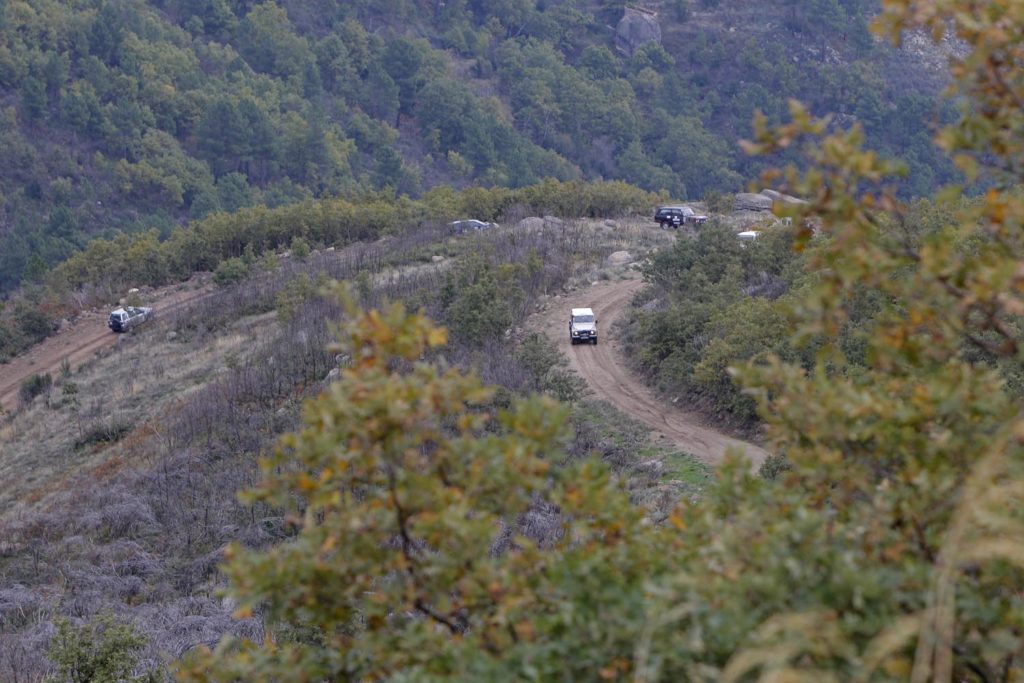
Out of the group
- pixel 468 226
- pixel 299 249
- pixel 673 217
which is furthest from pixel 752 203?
pixel 299 249

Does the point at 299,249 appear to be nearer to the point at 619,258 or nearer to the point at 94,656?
the point at 619,258

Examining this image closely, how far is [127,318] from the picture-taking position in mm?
37906

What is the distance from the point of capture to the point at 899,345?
4109mm

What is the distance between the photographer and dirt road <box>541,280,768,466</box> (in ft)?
64.1

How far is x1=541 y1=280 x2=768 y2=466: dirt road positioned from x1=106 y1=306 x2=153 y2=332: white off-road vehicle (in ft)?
48.7

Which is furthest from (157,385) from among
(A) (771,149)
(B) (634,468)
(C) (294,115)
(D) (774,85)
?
(D) (774,85)

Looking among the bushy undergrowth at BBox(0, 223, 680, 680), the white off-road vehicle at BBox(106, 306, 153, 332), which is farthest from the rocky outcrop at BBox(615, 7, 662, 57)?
the white off-road vehicle at BBox(106, 306, 153, 332)

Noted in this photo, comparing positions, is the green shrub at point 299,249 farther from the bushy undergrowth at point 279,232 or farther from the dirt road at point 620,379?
the dirt road at point 620,379

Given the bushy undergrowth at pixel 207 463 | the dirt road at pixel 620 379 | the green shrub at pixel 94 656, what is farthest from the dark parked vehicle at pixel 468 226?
the green shrub at pixel 94 656

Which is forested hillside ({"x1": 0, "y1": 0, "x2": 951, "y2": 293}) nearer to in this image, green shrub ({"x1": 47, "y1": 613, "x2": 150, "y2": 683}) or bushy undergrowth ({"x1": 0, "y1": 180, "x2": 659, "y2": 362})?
bushy undergrowth ({"x1": 0, "y1": 180, "x2": 659, "y2": 362})

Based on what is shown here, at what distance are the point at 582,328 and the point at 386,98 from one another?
73.0 metres

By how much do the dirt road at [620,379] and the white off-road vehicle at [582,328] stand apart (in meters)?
0.18

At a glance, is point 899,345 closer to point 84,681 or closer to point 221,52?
point 84,681

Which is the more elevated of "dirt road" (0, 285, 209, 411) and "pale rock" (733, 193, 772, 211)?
"dirt road" (0, 285, 209, 411)
